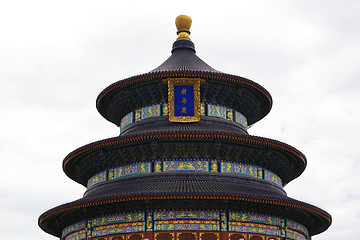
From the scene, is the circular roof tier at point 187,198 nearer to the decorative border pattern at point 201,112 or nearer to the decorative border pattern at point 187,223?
the decorative border pattern at point 187,223

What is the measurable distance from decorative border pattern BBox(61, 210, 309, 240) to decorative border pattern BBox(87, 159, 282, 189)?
3.02 meters

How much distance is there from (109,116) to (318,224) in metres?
17.0

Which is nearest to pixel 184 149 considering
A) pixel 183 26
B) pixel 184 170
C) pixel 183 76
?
pixel 184 170

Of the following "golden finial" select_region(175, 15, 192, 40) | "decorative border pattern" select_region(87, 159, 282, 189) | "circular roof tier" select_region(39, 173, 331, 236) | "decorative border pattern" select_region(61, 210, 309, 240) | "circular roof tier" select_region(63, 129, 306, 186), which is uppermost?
"golden finial" select_region(175, 15, 192, 40)

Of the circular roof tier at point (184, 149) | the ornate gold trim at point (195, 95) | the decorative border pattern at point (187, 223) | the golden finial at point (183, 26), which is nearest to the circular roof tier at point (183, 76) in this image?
the ornate gold trim at point (195, 95)

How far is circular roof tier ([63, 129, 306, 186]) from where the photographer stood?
3209 cm

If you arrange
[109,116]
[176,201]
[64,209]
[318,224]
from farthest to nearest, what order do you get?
[109,116] → [318,224] → [64,209] → [176,201]

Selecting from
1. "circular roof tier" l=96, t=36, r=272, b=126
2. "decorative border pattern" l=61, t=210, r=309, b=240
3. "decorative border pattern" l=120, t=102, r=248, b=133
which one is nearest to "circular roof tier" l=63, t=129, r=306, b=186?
"decorative border pattern" l=120, t=102, r=248, b=133

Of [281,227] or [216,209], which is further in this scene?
[281,227]

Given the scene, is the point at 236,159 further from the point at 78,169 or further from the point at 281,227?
the point at 78,169

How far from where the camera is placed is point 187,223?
1192 inches

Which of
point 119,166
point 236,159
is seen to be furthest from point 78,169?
point 236,159

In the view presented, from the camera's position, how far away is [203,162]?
33000 millimetres

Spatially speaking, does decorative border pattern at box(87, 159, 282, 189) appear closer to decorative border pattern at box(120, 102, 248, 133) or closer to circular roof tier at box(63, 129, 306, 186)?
circular roof tier at box(63, 129, 306, 186)
